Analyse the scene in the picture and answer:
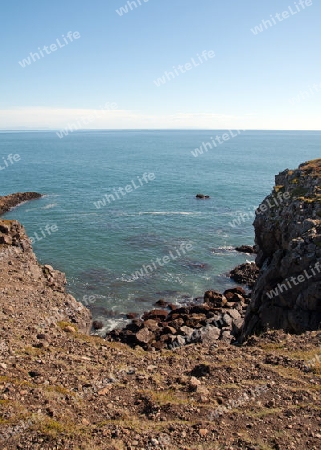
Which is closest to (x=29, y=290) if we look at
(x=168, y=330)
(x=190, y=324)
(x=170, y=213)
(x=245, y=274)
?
(x=168, y=330)

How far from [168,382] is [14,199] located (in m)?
87.6

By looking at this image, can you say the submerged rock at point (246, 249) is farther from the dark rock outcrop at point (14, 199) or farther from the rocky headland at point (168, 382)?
the dark rock outcrop at point (14, 199)

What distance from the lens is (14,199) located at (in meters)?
95.8

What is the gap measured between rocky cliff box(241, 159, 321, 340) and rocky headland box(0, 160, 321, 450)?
0.12 meters

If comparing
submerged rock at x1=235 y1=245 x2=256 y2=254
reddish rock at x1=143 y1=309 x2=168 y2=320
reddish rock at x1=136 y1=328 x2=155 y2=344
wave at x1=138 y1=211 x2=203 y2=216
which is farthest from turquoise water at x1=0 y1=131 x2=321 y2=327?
reddish rock at x1=136 y1=328 x2=155 y2=344

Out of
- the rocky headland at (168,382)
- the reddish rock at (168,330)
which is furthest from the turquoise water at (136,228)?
the rocky headland at (168,382)

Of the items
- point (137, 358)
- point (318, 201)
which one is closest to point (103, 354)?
point (137, 358)

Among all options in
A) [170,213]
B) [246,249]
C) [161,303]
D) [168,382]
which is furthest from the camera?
[170,213]

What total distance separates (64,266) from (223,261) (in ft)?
84.3

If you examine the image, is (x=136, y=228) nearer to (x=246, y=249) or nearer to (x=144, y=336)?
(x=246, y=249)

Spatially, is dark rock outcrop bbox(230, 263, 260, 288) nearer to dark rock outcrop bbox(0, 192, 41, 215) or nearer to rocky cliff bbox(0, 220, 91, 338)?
rocky cliff bbox(0, 220, 91, 338)

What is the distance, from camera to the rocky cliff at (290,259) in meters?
28.3

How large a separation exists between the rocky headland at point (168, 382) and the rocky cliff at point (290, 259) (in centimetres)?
12

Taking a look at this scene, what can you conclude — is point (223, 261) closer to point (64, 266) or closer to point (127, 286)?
point (127, 286)
